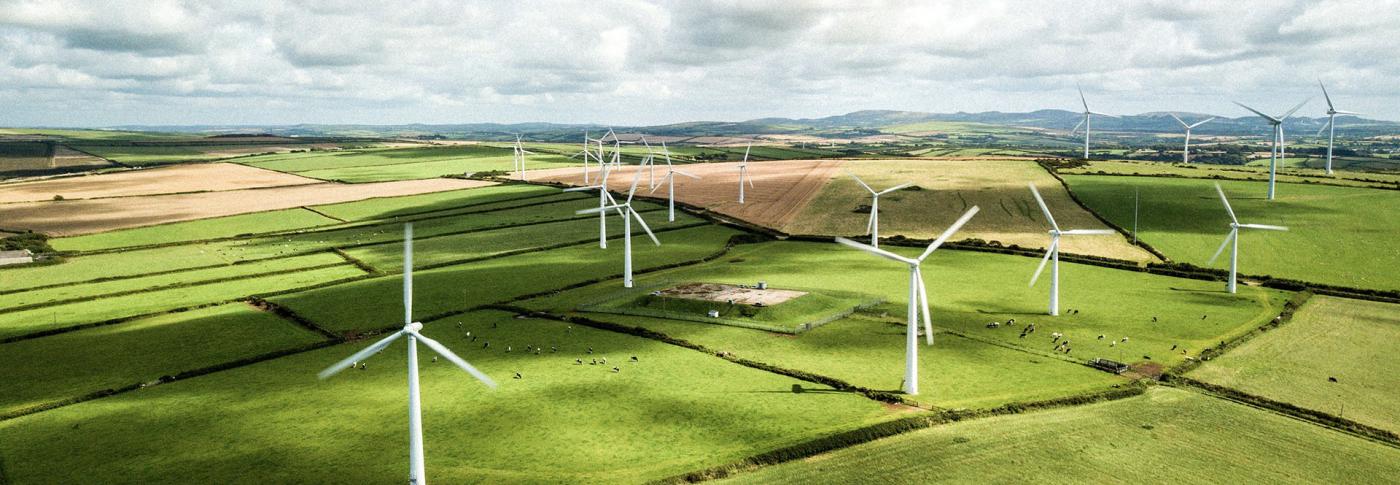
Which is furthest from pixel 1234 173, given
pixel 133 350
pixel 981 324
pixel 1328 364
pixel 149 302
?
pixel 149 302

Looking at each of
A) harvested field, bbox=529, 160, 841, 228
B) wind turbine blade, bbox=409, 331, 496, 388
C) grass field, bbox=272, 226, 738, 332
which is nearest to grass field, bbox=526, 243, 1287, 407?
grass field, bbox=272, 226, 738, 332

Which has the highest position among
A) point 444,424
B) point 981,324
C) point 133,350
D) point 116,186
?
point 116,186

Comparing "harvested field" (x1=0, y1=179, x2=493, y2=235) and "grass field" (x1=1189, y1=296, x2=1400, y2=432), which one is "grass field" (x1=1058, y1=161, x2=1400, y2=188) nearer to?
"grass field" (x1=1189, y1=296, x2=1400, y2=432)

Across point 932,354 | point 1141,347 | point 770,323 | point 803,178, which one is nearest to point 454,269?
point 770,323

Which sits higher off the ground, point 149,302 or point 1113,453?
point 149,302

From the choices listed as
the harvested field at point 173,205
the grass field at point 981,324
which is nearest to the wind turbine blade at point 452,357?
the grass field at point 981,324

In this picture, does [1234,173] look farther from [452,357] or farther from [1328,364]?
[452,357]

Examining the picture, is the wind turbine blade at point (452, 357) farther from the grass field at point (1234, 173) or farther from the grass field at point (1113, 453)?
the grass field at point (1234, 173)
